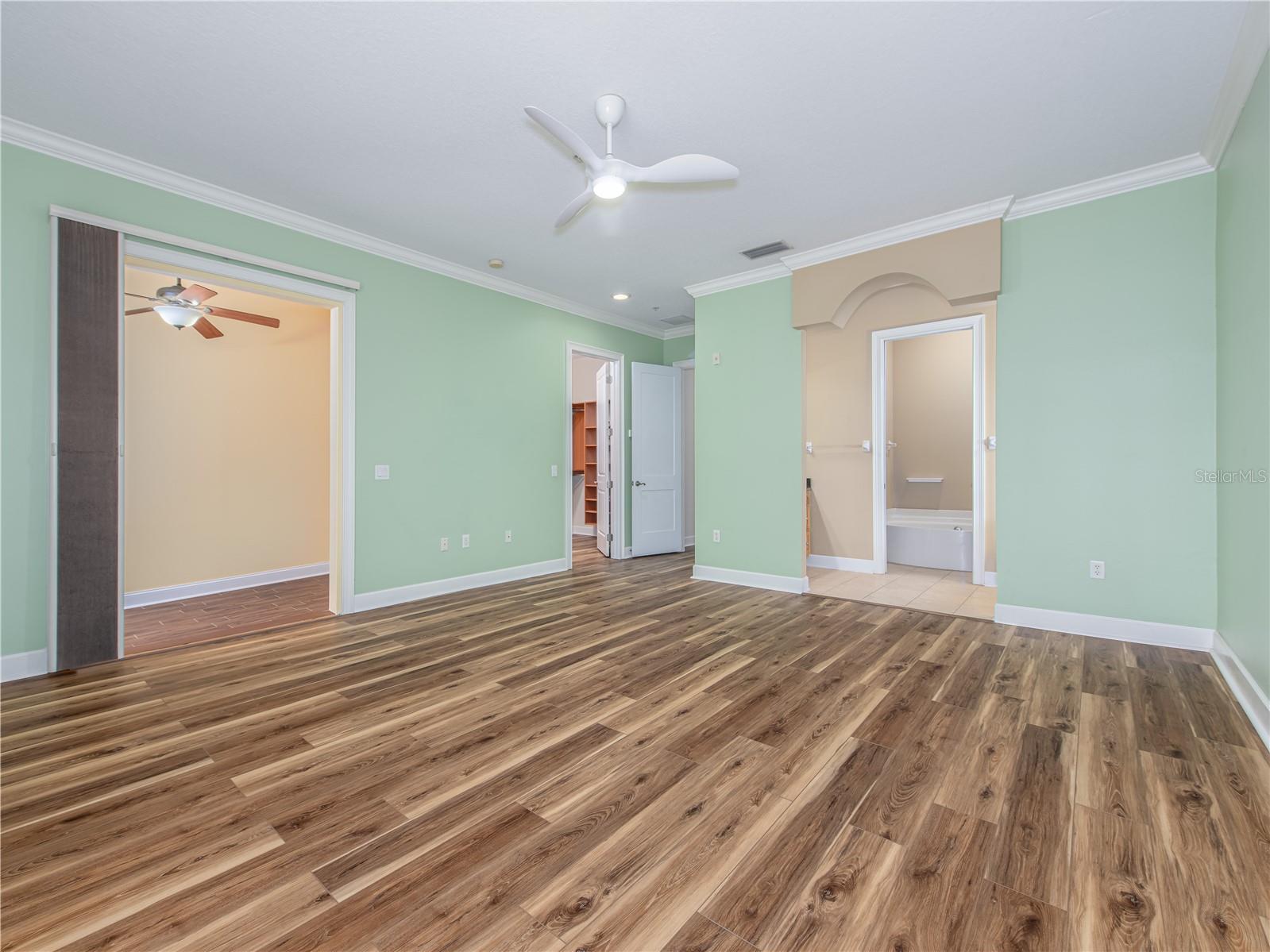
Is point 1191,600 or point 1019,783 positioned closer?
point 1019,783

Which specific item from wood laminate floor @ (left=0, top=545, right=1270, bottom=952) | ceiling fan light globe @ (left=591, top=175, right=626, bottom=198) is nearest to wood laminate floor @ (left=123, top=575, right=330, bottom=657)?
wood laminate floor @ (left=0, top=545, right=1270, bottom=952)

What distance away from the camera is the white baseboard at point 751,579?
470 centimetres

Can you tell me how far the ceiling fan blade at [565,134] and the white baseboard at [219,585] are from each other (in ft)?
14.2

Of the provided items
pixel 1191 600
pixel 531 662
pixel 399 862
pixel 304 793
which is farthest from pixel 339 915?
pixel 1191 600

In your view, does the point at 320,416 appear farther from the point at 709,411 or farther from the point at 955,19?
the point at 955,19

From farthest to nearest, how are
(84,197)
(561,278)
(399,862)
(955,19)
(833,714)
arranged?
1. (561,278)
2. (84,197)
3. (833,714)
4. (955,19)
5. (399,862)

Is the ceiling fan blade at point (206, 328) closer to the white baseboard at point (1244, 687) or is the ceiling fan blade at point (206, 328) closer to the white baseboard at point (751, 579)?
the white baseboard at point (751, 579)

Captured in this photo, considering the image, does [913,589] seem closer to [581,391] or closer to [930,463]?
[930,463]

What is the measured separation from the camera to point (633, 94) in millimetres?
2520

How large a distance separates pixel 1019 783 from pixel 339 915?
2.07 metres

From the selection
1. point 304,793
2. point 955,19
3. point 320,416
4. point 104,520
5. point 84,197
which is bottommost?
point 304,793

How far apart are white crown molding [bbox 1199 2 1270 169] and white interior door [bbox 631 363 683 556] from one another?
181 inches

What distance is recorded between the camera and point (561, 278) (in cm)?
505

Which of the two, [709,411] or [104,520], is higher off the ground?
[709,411]
